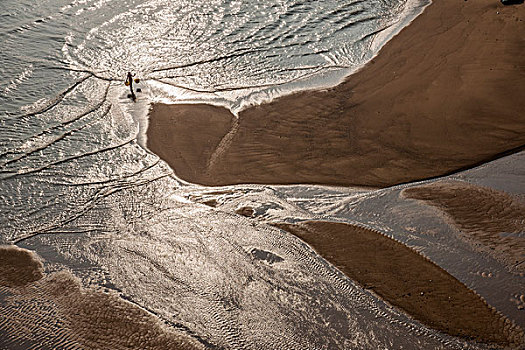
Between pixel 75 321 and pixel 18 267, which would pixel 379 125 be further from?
pixel 18 267

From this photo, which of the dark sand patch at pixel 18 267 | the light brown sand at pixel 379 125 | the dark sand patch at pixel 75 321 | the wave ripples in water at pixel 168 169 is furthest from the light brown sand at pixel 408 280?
the dark sand patch at pixel 18 267

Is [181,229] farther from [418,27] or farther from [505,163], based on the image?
[418,27]

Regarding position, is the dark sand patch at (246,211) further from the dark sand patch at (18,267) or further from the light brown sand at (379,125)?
the dark sand patch at (18,267)

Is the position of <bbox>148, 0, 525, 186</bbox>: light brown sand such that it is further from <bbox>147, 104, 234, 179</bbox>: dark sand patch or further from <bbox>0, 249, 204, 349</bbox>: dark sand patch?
<bbox>0, 249, 204, 349</bbox>: dark sand patch

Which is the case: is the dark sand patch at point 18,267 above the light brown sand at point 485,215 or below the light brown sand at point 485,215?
above

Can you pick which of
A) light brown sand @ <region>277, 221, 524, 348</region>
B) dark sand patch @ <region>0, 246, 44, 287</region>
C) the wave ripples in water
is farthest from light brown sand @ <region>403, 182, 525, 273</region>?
dark sand patch @ <region>0, 246, 44, 287</region>

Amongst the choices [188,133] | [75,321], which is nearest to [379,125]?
[188,133]
